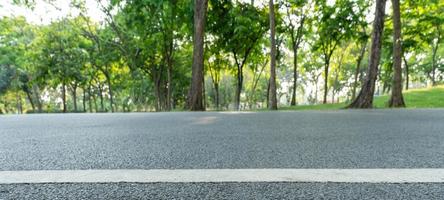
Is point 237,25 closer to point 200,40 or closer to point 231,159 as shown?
point 200,40

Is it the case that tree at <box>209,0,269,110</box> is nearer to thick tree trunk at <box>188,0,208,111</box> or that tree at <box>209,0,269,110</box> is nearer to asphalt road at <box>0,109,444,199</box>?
thick tree trunk at <box>188,0,208,111</box>

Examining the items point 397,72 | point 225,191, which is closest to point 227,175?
point 225,191

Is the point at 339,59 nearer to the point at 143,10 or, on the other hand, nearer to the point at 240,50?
the point at 240,50

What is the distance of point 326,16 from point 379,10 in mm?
6474

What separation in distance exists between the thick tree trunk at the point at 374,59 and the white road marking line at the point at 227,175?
8555 mm

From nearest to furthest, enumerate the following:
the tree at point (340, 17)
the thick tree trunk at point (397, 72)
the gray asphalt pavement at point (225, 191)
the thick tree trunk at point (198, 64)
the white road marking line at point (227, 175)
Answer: the gray asphalt pavement at point (225, 191), the white road marking line at point (227, 175), the thick tree trunk at point (198, 64), the thick tree trunk at point (397, 72), the tree at point (340, 17)

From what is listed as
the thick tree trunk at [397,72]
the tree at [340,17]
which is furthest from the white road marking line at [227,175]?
the tree at [340,17]

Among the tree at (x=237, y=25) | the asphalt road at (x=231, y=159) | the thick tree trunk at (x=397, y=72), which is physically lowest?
the asphalt road at (x=231, y=159)

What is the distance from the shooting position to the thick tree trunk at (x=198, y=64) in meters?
9.98

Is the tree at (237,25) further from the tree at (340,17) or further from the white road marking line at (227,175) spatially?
the white road marking line at (227,175)

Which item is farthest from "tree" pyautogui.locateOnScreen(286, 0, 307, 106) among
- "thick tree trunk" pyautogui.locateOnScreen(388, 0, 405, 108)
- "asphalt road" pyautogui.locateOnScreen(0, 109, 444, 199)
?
"asphalt road" pyautogui.locateOnScreen(0, 109, 444, 199)

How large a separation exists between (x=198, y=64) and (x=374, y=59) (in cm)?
604

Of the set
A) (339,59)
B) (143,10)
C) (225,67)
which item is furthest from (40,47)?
(339,59)

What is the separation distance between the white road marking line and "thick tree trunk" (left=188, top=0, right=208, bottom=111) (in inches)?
328
